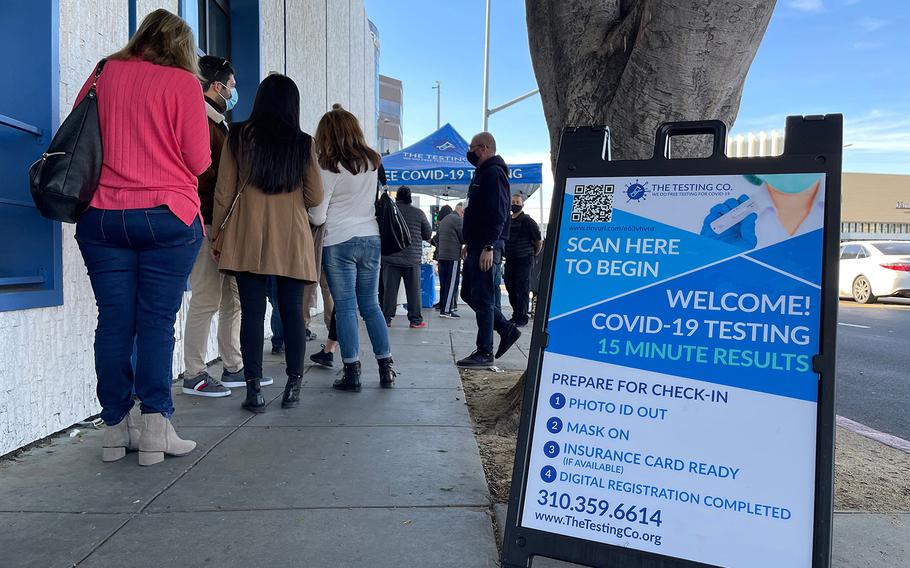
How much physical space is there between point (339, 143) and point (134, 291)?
183 cm

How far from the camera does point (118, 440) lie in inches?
123

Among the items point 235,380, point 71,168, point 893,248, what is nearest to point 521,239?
point 235,380

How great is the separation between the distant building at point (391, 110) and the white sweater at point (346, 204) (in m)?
61.9

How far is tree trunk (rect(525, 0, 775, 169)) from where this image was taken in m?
2.86

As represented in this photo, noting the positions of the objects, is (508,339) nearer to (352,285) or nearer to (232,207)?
(352,285)

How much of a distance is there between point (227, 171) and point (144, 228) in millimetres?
1065

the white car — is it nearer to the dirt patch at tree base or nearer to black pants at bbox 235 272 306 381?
the dirt patch at tree base

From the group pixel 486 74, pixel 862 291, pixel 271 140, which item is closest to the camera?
pixel 271 140

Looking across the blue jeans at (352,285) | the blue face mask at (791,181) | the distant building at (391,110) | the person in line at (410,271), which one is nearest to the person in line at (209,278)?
the blue jeans at (352,285)

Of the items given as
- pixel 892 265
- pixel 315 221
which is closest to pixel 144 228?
pixel 315 221

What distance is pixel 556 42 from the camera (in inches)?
144

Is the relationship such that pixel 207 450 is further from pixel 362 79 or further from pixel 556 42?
pixel 362 79

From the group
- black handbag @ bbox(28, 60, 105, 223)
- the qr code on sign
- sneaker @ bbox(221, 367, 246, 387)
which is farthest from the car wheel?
black handbag @ bbox(28, 60, 105, 223)

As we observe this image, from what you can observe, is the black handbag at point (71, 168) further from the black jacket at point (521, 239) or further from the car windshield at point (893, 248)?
the car windshield at point (893, 248)
